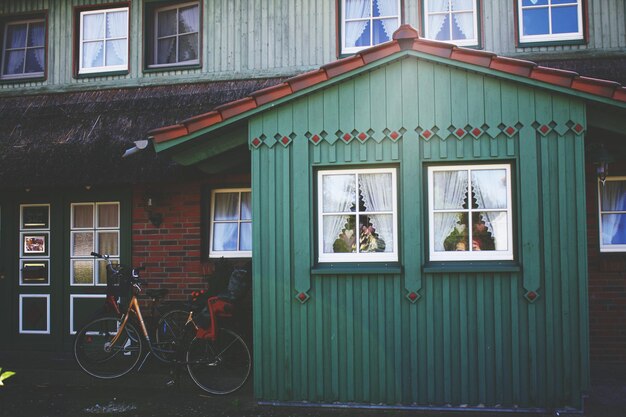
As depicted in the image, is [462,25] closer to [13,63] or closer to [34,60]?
[34,60]

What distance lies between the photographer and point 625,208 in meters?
7.33

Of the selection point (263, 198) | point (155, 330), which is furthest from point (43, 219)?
point (263, 198)

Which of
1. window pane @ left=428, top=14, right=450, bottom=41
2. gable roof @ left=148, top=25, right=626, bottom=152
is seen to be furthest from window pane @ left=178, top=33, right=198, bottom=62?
window pane @ left=428, top=14, right=450, bottom=41

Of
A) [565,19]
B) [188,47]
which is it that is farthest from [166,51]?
[565,19]

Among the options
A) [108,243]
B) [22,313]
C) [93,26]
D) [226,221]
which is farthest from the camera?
[93,26]

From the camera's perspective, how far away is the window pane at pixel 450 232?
584 centimetres

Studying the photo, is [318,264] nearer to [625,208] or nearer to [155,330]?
[155,330]

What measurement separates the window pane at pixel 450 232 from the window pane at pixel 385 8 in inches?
144

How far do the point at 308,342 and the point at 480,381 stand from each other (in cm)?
173

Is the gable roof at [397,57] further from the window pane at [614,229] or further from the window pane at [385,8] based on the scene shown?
the window pane at [385,8]

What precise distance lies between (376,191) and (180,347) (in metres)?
2.95

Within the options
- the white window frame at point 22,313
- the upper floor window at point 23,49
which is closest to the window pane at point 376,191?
the white window frame at point 22,313

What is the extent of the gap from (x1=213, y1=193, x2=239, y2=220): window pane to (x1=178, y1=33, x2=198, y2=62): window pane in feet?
7.27

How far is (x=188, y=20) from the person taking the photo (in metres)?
8.84
